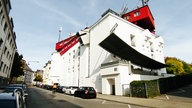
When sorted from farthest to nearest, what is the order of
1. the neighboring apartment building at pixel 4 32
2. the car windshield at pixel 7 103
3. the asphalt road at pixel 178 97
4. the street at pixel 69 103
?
the neighboring apartment building at pixel 4 32 < the asphalt road at pixel 178 97 < the street at pixel 69 103 < the car windshield at pixel 7 103

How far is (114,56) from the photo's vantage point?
26188 millimetres

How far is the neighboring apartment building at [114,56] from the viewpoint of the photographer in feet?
72.4

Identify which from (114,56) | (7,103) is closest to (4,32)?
(114,56)

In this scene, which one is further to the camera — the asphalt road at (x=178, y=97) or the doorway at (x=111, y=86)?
the doorway at (x=111, y=86)

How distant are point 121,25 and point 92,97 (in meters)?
17.3

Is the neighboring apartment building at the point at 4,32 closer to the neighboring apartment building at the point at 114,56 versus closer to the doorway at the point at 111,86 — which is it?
the neighboring apartment building at the point at 114,56

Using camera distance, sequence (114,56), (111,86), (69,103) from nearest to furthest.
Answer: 1. (69,103)
2. (111,86)
3. (114,56)

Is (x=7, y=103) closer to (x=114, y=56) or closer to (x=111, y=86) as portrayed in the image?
(x=111, y=86)

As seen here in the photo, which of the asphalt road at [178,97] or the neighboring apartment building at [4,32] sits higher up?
the neighboring apartment building at [4,32]

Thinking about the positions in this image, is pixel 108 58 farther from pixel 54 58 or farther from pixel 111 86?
pixel 54 58

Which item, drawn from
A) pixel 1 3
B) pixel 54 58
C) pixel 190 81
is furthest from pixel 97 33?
pixel 54 58

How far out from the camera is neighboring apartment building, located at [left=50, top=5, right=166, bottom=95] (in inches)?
869

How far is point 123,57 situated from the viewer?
78.5ft

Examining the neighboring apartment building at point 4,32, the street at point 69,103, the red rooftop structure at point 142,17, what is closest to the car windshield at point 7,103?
the street at point 69,103
